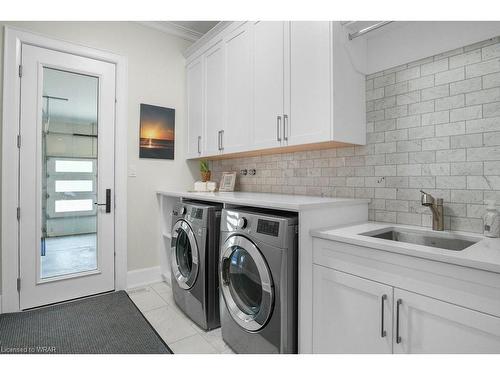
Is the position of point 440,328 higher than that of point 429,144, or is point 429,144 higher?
point 429,144

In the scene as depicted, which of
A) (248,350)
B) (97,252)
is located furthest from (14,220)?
(248,350)

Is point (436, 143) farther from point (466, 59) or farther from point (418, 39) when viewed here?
point (418, 39)

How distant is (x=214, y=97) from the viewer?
9.07 ft

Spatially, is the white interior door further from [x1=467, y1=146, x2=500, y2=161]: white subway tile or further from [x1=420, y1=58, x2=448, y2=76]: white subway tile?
[x1=467, y1=146, x2=500, y2=161]: white subway tile

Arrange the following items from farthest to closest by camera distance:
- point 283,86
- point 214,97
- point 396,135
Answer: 1. point 214,97
2. point 283,86
3. point 396,135

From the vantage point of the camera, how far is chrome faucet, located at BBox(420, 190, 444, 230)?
1.55 metres

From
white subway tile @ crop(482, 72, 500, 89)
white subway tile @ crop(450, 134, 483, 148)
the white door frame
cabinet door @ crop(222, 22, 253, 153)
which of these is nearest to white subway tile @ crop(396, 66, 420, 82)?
white subway tile @ crop(482, 72, 500, 89)

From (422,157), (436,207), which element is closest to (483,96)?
(422,157)

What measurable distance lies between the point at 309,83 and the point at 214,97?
1.20 meters

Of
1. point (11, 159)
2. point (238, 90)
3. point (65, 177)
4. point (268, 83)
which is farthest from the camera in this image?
point (65, 177)

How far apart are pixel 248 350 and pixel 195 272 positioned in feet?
2.23

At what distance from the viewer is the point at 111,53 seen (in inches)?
109

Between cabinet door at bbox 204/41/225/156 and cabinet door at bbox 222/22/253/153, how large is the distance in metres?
0.11
